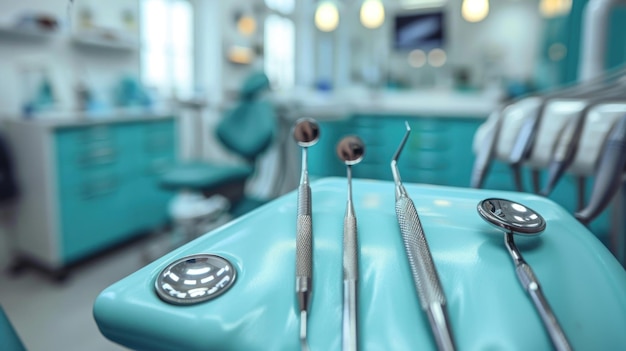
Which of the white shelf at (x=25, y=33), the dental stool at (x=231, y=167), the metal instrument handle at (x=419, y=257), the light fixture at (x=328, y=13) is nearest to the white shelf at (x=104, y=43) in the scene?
the white shelf at (x=25, y=33)

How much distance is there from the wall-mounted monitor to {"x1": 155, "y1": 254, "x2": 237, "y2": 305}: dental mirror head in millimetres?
4538

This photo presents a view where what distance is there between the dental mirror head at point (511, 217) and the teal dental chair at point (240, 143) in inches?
75.4

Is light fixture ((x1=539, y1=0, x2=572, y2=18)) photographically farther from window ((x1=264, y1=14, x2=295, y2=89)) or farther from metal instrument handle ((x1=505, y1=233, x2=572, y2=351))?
metal instrument handle ((x1=505, y1=233, x2=572, y2=351))

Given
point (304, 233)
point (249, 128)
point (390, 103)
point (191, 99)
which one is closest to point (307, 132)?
point (304, 233)

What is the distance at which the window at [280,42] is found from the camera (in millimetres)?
4891

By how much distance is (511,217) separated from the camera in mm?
435

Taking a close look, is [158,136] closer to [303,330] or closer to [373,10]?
[373,10]

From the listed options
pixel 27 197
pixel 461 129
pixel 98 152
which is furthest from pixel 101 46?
pixel 461 129

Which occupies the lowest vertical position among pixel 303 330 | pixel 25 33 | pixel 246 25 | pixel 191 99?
pixel 303 330

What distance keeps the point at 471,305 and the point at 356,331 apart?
10cm

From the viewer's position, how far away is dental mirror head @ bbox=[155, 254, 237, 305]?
1.17 ft

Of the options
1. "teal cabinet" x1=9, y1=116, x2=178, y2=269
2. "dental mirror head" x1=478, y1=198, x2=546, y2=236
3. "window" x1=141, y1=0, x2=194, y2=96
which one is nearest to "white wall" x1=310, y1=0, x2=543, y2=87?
"window" x1=141, y1=0, x2=194, y2=96

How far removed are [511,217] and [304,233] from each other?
0.22 meters

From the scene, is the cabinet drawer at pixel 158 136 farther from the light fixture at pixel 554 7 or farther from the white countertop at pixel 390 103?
the light fixture at pixel 554 7
